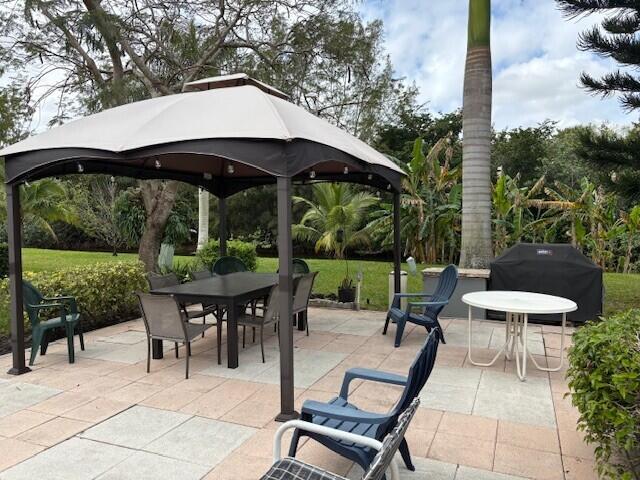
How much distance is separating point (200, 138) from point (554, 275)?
5721 millimetres

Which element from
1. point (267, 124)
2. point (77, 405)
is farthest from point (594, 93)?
point (77, 405)

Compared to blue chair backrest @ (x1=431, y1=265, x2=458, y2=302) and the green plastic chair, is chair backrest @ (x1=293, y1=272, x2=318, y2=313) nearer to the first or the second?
blue chair backrest @ (x1=431, y1=265, x2=458, y2=302)

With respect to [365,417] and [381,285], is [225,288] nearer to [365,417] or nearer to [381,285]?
[365,417]

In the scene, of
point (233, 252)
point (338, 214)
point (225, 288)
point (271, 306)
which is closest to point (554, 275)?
point (271, 306)

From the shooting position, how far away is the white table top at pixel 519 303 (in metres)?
4.54

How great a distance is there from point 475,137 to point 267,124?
5.03m

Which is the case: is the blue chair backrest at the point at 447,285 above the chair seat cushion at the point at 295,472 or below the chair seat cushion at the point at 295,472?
above

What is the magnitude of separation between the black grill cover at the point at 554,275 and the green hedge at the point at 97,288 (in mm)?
6004

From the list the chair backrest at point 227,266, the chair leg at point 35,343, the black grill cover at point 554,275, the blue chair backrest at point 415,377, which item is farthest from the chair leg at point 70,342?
the black grill cover at point 554,275

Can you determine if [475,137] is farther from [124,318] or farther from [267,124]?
[124,318]

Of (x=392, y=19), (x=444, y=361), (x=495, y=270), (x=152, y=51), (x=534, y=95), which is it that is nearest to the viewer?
(x=444, y=361)

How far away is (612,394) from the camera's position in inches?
97.4

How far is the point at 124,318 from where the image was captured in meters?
7.58

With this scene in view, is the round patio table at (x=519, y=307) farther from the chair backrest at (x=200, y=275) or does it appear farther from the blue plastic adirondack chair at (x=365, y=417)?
the chair backrest at (x=200, y=275)
